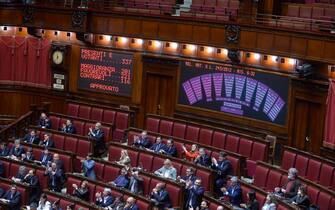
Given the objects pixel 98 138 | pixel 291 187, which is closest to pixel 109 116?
pixel 98 138

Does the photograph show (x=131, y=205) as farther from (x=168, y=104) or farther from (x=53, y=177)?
(x=168, y=104)

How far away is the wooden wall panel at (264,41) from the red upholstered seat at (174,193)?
3.47 metres

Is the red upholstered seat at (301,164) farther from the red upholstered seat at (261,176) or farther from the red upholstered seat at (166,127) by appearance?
the red upholstered seat at (166,127)

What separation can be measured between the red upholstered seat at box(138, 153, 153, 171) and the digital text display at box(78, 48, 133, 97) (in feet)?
10.9

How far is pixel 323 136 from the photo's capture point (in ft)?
39.2

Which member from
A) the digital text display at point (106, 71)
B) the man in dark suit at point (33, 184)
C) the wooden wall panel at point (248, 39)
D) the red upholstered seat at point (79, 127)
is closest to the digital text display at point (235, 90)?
the wooden wall panel at point (248, 39)

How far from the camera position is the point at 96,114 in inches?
580

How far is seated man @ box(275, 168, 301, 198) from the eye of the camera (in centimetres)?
994

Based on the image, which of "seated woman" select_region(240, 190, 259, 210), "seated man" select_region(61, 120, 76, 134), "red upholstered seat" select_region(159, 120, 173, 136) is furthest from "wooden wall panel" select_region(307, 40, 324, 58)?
"seated man" select_region(61, 120, 76, 134)

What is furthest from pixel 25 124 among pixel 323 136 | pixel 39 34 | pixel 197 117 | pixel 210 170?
pixel 323 136

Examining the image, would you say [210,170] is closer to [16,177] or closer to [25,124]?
[16,177]

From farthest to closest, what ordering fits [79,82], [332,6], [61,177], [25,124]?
[79,82] < [25,124] < [332,6] < [61,177]

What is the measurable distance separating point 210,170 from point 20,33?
7099mm

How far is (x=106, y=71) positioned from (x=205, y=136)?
3433 millimetres
